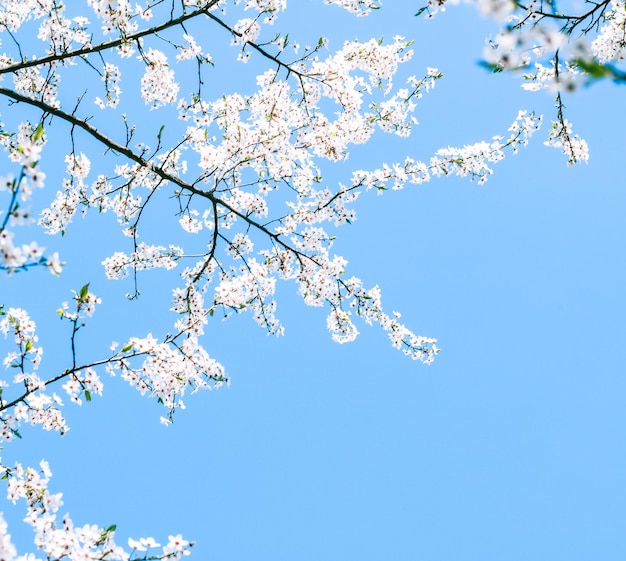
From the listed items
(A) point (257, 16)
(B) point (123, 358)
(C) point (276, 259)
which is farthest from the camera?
(C) point (276, 259)

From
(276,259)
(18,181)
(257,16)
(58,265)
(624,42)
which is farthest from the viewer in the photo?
(276,259)

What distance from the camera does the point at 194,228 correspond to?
7785 millimetres

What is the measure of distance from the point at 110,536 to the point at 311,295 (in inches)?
175

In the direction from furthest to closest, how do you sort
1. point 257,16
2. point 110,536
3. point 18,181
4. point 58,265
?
point 257,16 → point 110,536 → point 58,265 → point 18,181

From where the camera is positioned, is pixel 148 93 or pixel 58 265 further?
pixel 148 93

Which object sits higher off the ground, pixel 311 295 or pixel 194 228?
pixel 194 228

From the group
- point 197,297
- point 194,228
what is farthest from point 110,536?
point 194,228

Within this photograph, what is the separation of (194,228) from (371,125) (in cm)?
333

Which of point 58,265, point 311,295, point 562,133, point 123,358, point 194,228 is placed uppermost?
point 562,133

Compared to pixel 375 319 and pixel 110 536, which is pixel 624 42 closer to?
pixel 375 319

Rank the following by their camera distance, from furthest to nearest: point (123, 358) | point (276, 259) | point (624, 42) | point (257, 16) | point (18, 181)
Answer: point (276, 259), point (257, 16), point (624, 42), point (123, 358), point (18, 181)

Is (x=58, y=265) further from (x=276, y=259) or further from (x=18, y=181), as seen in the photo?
(x=276, y=259)

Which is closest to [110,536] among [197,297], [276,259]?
[197,297]

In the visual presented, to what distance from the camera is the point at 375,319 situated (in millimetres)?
7816
